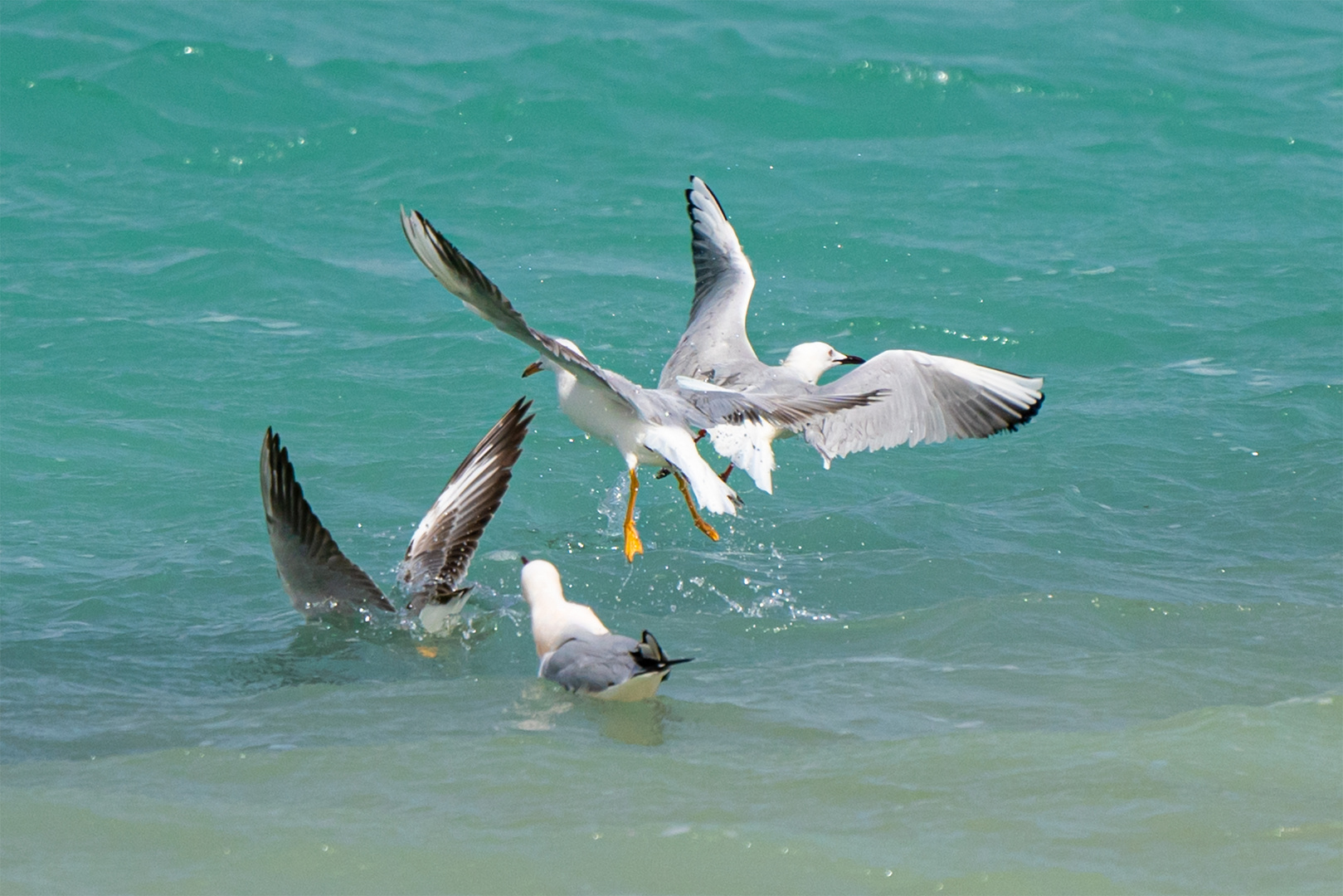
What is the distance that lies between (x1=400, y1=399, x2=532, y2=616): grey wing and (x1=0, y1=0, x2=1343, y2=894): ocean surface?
0.22 metres

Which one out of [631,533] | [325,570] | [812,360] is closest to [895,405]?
[812,360]

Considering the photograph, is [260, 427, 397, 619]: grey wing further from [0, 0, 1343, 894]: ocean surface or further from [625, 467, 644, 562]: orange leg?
[625, 467, 644, 562]: orange leg

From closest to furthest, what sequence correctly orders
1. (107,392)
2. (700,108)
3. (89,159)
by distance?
(107,392) → (89,159) → (700,108)

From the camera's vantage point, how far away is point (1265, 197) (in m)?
12.9

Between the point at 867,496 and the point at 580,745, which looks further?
the point at 867,496

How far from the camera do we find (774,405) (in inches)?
244

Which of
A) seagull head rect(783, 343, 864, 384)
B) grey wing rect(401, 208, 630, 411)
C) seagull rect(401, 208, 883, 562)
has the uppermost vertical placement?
grey wing rect(401, 208, 630, 411)

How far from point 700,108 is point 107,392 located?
7.44m

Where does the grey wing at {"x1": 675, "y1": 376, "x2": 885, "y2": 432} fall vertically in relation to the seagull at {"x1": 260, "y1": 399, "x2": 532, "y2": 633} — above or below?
above

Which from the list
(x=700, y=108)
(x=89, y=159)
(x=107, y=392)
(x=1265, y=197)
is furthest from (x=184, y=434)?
(x=1265, y=197)

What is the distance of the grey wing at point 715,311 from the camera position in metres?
7.15

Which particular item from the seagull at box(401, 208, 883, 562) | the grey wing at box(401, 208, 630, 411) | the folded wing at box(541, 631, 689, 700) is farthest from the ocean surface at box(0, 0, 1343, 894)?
the grey wing at box(401, 208, 630, 411)

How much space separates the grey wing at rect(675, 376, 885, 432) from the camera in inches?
237

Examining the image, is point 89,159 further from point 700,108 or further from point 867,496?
point 867,496
